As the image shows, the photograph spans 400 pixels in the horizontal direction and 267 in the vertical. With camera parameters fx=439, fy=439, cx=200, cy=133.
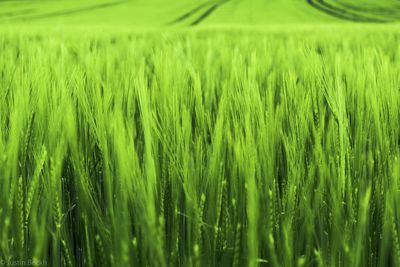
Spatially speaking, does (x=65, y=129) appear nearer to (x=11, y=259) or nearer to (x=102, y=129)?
(x=102, y=129)

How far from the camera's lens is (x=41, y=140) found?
1.67ft

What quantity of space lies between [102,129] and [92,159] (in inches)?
3.9

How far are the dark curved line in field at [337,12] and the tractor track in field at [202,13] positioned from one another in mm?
3524

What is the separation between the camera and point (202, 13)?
50.3 feet

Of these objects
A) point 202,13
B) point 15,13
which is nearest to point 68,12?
point 15,13

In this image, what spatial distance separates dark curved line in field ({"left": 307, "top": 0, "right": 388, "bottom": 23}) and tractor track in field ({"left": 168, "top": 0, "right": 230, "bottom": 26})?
3.52 meters

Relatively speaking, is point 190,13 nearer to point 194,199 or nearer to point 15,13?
point 15,13

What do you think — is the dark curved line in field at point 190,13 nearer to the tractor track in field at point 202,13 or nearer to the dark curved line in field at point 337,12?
the tractor track in field at point 202,13

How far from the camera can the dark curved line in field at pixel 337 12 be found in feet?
47.2

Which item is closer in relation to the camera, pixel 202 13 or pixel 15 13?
pixel 15 13

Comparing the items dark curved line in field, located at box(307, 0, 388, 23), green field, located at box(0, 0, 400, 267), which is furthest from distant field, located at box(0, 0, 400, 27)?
green field, located at box(0, 0, 400, 267)

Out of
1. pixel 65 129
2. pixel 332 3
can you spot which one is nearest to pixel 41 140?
pixel 65 129

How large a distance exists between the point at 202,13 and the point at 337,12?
15.4ft

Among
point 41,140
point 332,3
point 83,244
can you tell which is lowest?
point 83,244
